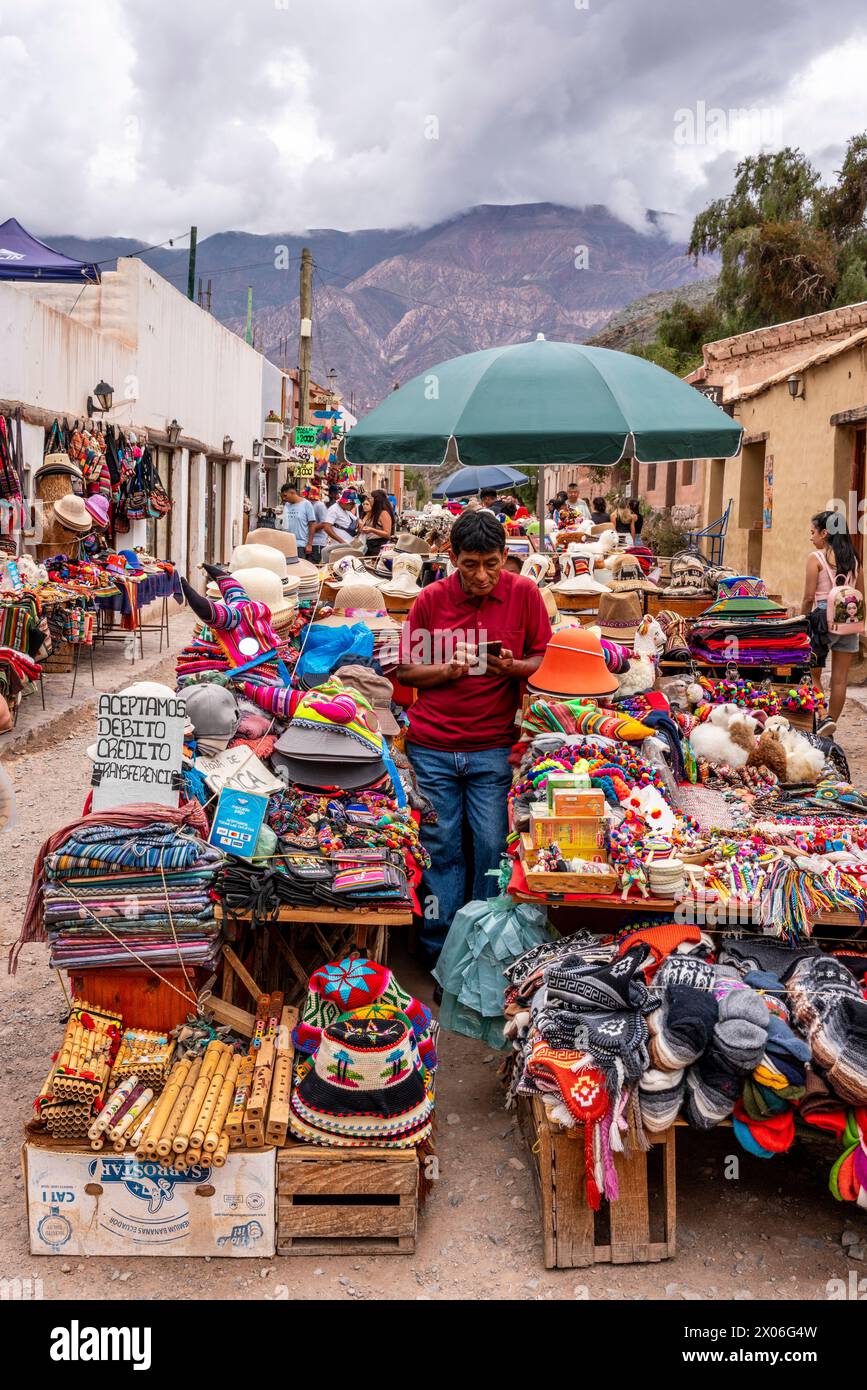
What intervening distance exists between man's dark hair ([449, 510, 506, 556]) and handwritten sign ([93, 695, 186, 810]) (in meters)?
1.30

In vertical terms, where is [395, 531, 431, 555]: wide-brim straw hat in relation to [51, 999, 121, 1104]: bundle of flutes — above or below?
above

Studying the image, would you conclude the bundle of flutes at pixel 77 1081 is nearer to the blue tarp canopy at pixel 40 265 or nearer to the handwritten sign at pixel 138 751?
the handwritten sign at pixel 138 751

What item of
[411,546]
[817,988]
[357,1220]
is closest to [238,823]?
[357,1220]

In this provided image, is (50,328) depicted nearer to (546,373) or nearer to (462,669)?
(546,373)

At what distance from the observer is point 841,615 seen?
8344mm

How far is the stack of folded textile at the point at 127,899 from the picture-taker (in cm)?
332

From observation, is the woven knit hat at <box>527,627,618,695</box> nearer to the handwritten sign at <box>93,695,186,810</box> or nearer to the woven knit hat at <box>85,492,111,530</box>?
the handwritten sign at <box>93,695,186,810</box>

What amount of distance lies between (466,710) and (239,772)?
1.08 metres

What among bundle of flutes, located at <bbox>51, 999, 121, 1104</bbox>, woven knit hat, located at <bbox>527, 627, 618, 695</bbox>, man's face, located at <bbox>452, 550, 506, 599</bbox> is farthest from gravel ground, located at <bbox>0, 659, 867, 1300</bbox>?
man's face, located at <bbox>452, 550, 506, 599</bbox>

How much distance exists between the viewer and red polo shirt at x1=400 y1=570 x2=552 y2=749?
4.57m

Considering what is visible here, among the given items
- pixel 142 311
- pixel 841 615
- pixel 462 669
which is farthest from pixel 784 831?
pixel 142 311

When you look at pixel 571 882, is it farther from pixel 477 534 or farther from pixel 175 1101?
pixel 477 534

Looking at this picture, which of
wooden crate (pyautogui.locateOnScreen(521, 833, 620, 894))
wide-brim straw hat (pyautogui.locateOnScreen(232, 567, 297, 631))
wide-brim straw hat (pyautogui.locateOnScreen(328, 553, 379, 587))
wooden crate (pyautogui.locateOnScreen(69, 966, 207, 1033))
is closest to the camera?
wooden crate (pyautogui.locateOnScreen(69, 966, 207, 1033))

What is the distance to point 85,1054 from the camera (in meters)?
3.22
